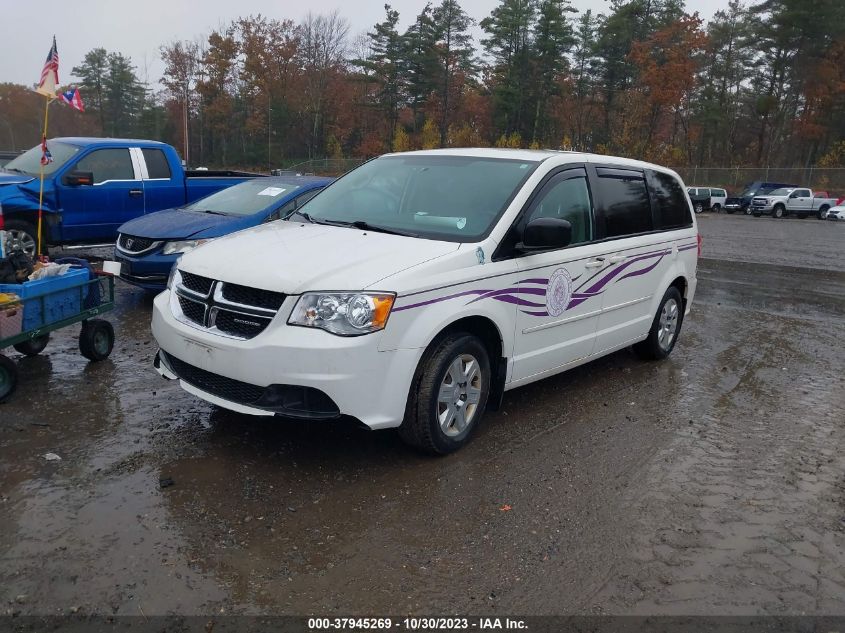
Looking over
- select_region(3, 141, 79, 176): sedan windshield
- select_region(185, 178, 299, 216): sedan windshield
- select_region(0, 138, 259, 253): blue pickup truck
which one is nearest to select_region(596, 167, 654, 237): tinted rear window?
select_region(185, 178, 299, 216): sedan windshield

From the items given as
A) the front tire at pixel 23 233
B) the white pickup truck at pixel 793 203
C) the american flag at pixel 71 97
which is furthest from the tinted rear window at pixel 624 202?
the white pickup truck at pixel 793 203

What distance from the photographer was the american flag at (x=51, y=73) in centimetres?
673

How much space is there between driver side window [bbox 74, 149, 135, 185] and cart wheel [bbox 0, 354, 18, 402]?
18.5 ft

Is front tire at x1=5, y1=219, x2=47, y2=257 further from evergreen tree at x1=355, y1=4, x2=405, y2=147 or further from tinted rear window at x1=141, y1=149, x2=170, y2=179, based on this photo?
evergreen tree at x1=355, y1=4, x2=405, y2=147

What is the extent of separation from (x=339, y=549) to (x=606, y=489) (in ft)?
5.50

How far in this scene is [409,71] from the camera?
61.4 metres

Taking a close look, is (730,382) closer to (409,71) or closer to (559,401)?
(559,401)

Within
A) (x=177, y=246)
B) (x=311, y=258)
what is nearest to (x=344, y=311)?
(x=311, y=258)

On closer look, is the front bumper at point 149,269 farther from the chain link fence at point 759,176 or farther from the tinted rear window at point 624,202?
the chain link fence at point 759,176

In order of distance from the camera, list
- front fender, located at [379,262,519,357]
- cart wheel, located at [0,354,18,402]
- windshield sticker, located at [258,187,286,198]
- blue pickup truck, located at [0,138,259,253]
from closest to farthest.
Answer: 1. front fender, located at [379,262,519,357]
2. cart wheel, located at [0,354,18,402]
3. windshield sticker, located at [258,187,286,198]
4. blue pickup truck, located at [0,138,259,253]

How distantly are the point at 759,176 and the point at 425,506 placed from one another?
5030 cm

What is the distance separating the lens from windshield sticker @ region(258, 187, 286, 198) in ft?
29.2

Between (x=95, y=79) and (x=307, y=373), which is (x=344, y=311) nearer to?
(x=307, y=373)

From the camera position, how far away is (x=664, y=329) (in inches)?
272
